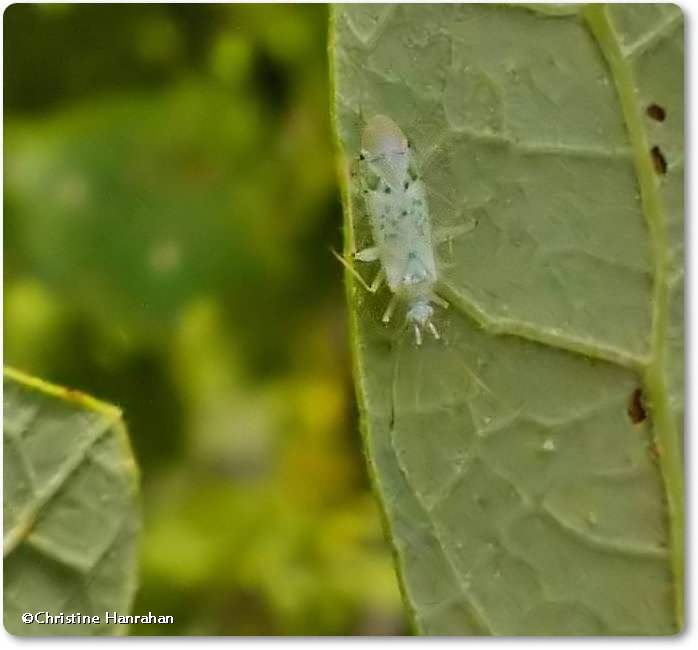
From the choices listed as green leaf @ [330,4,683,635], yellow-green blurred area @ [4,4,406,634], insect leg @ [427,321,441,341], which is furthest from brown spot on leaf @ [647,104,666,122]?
yellow-green blurred area @ [4,4,406,634]

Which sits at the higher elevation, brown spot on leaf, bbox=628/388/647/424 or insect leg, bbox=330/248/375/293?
insect leg, bbox=330/248/375/293

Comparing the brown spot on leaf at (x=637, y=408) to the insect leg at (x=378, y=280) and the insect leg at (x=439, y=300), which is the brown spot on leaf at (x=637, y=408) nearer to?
the insect leg at (x=439, y=300)

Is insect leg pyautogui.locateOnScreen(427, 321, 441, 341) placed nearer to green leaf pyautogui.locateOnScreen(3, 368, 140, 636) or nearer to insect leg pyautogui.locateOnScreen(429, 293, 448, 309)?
insect leg pyautogui.locateOnScreen(429, 293, 448, 309)

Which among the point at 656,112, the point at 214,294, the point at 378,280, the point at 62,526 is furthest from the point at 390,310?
the point at 214,294

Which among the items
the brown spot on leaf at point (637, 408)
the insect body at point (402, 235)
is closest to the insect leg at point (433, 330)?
the insect body at point (402, 235)

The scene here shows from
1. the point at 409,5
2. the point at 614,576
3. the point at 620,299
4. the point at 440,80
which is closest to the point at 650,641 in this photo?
the point at 614,576

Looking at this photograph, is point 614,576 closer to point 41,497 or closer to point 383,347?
point 383,347
